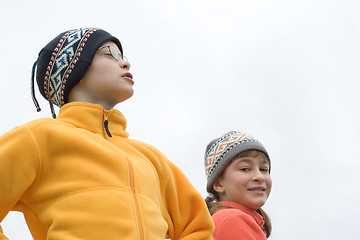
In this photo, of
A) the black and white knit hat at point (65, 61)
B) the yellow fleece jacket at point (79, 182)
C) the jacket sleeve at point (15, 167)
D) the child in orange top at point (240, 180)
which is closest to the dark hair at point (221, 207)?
the child in orange top at point (240, 180)

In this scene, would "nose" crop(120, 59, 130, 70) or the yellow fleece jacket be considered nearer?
the yellow fleece jacket

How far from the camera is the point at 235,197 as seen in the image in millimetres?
4395

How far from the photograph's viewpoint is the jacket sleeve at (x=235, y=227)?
3869mm

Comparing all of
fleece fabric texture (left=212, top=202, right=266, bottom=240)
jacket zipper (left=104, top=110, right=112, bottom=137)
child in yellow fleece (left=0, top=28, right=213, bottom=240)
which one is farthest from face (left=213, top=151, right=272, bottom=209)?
jacket zipper (left=104, top=110, right=112, bottom=137)

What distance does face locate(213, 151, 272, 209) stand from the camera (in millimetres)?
4340

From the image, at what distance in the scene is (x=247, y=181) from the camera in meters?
4.36

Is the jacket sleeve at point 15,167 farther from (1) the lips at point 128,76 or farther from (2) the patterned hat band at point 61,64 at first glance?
(1) the lips at point 128,76

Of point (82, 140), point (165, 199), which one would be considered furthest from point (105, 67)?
point (165, 199)

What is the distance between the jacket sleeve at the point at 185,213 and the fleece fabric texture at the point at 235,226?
0.77m

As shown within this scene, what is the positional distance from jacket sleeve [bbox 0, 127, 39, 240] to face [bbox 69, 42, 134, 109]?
1.92 feet

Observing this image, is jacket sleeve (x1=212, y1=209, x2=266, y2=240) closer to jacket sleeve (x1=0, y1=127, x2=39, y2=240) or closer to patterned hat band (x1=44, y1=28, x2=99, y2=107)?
patterned hat band (x1=44, y1=28, x2=99, y2=107)

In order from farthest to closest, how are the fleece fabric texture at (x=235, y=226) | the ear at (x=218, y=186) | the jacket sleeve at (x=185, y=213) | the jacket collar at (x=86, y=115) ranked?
the ear at (x=218, y=186) → the fleece fabric texture at (x=235, y=226) → the jacket sleeve at (x=185, y=213) → the jacket collar at (x=86, y=115)

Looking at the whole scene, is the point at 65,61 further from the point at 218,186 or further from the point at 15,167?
the point at 218,186

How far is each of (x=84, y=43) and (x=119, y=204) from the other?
1.16 m
